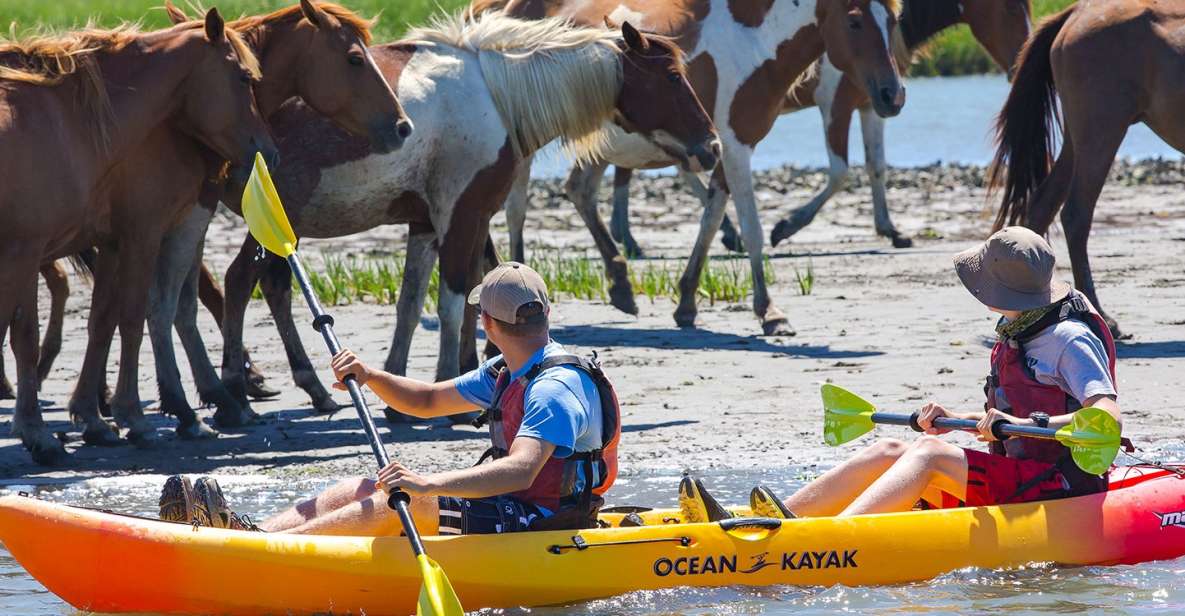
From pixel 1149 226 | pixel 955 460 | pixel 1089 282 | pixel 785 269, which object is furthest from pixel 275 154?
pixel 1149 226

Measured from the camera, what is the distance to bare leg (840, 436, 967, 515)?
584cm

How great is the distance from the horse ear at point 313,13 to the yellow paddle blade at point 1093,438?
12.9ft

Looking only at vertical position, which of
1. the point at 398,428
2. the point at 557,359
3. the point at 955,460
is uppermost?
the point at 557,359

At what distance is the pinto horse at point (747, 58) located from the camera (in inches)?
420

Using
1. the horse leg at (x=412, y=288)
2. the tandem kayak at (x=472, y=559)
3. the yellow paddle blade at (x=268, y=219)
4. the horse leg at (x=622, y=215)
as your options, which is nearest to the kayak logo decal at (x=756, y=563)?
the tandem kayak at (x=472, y=559)

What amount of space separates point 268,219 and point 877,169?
8412 mm

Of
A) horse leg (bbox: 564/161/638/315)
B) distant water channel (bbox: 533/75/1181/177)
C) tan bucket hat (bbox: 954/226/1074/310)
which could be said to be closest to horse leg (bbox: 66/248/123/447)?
tan bucket hat (bbox: 954/226/1074/310)

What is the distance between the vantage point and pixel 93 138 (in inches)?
291

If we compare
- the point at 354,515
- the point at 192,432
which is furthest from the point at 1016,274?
the point at 192,432

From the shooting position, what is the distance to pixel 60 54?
7363 mm

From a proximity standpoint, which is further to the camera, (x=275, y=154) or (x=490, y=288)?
(x=275, y=154)

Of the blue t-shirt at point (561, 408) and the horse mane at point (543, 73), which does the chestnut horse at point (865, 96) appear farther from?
the blue t-shirt at point (561, 408)

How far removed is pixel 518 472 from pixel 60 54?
10.9 ft

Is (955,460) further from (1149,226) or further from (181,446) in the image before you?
(1149,226)
